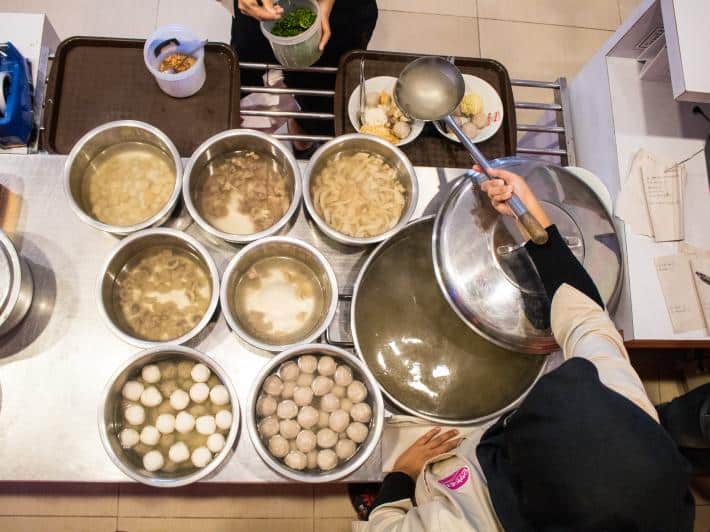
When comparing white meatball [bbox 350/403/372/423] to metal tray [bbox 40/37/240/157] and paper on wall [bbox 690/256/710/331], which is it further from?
paper on wall [bbox 690/256/710/331]

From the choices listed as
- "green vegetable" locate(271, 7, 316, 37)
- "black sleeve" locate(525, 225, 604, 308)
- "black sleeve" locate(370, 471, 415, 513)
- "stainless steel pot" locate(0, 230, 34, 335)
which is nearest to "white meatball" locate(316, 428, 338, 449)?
"black sleeve" locate(370, 471, 415, 513)

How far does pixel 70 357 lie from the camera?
1.44 metres

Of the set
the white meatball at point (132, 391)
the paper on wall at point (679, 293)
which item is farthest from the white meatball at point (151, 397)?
the paper on wall at point (679, 293)

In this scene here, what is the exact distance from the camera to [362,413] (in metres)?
1.37

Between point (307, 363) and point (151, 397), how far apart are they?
0.43 m

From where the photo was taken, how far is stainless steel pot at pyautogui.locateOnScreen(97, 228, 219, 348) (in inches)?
51.1

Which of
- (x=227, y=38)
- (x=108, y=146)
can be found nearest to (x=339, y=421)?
(x=108, y=146)

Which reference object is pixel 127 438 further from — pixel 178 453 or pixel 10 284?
pixel 10 284

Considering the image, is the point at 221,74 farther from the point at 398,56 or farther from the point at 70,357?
the point at 70,357

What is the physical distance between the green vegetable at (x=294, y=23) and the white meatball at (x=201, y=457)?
131cm

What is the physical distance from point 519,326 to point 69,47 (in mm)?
1742

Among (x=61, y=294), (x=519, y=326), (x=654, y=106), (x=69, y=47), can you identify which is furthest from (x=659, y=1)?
(x=61, y=294)

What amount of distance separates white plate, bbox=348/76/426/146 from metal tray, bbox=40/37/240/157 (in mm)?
403

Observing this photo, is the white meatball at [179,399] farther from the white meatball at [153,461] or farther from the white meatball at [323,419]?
the white meatball at [323,419]
